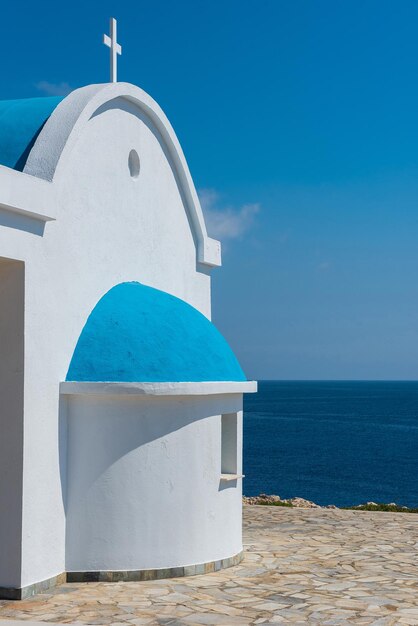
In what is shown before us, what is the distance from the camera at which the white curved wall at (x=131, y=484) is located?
34.5 feet

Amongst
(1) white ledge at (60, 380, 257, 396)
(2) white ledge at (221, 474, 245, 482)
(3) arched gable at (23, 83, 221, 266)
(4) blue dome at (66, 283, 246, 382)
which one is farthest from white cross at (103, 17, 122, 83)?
(2) white ledge at (221, 474, 245, 482)

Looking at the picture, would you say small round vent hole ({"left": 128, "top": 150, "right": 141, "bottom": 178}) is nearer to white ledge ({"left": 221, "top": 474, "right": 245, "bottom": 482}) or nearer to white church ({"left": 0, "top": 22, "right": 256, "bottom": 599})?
white church ({"left": 0, "top": 22, "right": 256, "bottom": 599})

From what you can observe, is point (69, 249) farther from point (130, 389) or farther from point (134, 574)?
point (134, 574)

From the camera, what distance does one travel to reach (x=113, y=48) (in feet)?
43.8

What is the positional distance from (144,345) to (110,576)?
9.32 ft

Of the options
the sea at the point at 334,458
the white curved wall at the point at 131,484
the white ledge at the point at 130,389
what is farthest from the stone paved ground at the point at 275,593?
the sea at the point at 334,458

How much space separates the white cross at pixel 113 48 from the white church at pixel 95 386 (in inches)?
38.9

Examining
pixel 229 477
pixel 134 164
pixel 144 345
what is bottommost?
pixel 229 477

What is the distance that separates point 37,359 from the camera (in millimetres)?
9914

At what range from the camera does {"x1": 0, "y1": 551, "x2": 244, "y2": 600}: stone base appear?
9.56 meters

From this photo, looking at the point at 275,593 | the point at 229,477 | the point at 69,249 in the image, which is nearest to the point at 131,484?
the point at 229,477

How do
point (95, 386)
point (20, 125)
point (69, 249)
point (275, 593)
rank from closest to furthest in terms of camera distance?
point (275, 593) < point (95, 386) < point (69, 249) < point (20, 125)

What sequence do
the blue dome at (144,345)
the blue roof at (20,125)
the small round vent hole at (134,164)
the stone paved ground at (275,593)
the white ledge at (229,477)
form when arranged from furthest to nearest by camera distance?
the small round vent hole at (134,164)
the white ledge at (229,477)
the blue roof at (20,125)
the blue dome at (144,345)
the stone paved ground at (275,593)

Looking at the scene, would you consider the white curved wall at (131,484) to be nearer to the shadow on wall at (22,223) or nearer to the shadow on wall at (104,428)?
the shadow on wall at (104,428)
